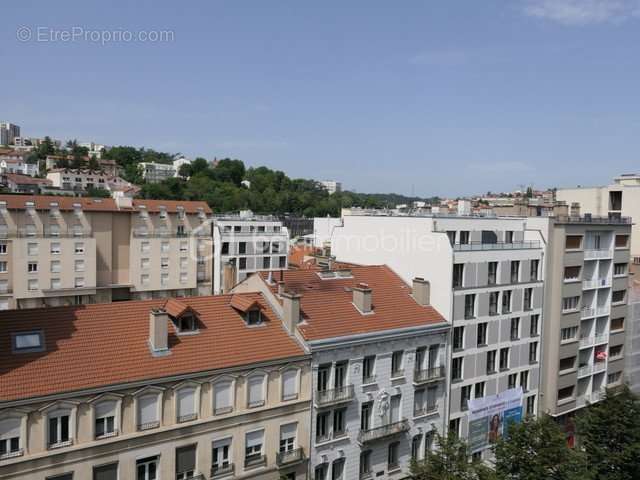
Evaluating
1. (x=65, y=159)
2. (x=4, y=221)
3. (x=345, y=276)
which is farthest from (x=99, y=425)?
(x=65, y=159)

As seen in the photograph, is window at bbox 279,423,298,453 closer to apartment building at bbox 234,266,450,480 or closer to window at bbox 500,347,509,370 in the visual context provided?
apartment building at bbox 234,266,450,480

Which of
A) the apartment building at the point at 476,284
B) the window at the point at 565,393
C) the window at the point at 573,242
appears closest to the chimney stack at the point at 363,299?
the apartment building at the point at 476,284

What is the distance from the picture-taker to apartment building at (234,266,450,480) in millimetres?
32219

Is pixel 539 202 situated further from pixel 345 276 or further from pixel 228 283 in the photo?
pixel 228 283

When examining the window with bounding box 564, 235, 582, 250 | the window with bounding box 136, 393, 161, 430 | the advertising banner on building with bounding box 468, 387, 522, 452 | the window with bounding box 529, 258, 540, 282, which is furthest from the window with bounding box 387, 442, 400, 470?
the window with bounding box 564, 235, 582, 250

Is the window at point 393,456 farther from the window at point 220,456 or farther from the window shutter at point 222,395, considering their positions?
the window shutter at point 222,395

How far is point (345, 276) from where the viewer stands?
38.9m

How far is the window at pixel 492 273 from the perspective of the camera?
136 ft

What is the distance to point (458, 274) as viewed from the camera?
39.2m

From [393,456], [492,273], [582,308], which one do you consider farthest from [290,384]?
[582,308]

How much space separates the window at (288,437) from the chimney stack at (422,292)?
525 inches

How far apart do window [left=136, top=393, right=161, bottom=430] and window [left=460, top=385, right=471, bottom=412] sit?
2308 cm

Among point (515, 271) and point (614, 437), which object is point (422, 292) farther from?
point (614, 437)

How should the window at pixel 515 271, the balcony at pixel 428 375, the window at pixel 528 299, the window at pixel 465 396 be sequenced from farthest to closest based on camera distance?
the window at pixel 528 299
the window at pixel 515 271
the window at pixel 465 396
the balcony at pixel 428 375
